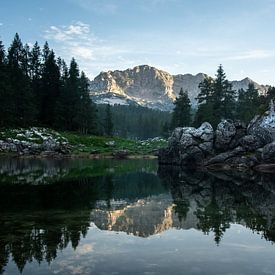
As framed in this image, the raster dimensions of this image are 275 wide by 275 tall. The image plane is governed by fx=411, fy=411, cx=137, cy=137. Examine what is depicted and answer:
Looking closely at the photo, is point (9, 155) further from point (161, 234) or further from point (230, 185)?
point (161, 234)

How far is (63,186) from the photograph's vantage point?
4069 cm

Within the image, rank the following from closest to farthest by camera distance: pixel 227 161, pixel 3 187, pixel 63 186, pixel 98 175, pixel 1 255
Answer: pixel 1 255, pixel 3 187, pixel 63 186, pixel 98 175, pixel 227 161

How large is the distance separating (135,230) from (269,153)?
1708 inches

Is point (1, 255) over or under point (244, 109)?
under

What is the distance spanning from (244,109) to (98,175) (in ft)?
254

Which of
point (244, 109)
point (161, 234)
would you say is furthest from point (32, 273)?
point (244, 109)

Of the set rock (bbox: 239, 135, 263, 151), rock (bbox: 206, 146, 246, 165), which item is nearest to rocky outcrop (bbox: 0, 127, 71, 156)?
rock (bbox: 206, 146, 246, 165)

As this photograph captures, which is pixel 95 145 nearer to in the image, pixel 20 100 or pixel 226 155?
pixel 20 100

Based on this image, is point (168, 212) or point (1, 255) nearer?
point (1, 255)

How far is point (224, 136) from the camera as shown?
71375 millimetres

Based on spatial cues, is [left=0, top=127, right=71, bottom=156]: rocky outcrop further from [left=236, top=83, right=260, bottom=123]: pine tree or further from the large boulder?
[left=236, top=83, right=260, bottom=123]: pine tree

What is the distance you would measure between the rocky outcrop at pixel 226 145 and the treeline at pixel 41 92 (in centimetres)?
4141

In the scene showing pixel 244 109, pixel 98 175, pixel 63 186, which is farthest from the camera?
pixel 244 109

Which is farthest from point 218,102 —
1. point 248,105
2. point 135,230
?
point 135,230
